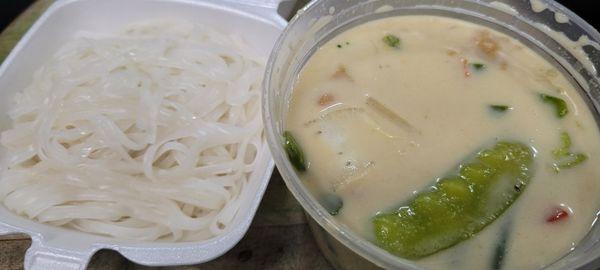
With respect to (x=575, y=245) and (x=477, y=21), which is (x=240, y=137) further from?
(x=575, y=245)

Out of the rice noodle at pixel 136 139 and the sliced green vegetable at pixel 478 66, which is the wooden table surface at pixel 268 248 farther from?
the sliced green vegetable at pixel 478 66

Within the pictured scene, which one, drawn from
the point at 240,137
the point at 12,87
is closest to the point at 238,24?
the point at 240,137

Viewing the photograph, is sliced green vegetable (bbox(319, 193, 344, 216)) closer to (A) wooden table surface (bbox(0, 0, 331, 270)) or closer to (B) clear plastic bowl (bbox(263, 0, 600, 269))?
(B) clear plastic bowl (bbox(263, 0, 600, 269))

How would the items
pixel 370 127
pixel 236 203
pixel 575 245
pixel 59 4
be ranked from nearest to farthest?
pixel 575 245 < pixel 370 127 < pixel 236 203 < pixel 59 4

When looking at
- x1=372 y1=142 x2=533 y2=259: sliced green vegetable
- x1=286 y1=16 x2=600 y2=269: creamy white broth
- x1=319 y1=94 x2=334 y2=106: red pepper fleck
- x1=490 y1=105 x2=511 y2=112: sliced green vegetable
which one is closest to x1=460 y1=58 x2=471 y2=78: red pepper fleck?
x1=286 y1=16 x2=600 y2=269: creamy white broth

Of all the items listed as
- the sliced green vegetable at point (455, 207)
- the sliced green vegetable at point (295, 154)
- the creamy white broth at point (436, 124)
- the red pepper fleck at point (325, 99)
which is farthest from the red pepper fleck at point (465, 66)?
the sliced green vegetable at point (295, 154)
